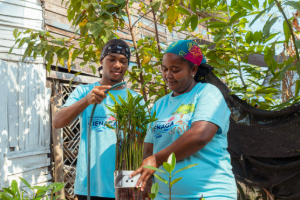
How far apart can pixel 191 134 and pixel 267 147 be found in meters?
1.07

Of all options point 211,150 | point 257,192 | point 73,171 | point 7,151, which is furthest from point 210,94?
point 73,171

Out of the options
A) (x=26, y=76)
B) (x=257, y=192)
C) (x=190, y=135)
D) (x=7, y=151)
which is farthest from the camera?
(x=26, y=76)

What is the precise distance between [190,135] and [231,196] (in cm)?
38

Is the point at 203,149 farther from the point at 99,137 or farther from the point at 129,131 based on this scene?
the point at 99,137

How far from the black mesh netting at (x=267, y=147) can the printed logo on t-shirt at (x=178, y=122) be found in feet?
3.03

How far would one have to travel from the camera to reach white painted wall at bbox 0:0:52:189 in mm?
3020

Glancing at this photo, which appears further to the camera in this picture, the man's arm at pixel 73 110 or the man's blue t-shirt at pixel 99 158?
the man's blue t-shirt at pixel 99 158

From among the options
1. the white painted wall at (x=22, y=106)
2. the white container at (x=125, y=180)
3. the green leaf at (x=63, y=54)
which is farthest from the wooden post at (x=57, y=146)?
the white container at (x=125, y=180)

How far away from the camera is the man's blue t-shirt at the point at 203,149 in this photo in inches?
46.2

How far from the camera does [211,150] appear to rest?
3.99 feet

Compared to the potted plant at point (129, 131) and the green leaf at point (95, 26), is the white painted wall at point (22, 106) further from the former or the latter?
the potted plant at point (129, 131)

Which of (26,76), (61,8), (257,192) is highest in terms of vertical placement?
(61,8)

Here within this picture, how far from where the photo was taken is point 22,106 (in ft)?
10.6

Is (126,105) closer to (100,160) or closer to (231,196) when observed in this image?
(231,196)
